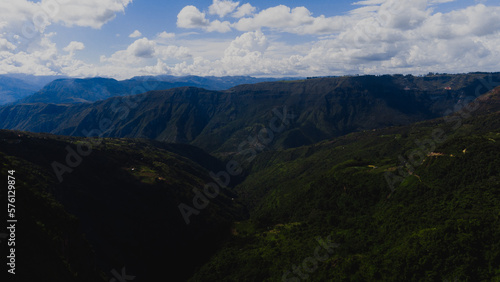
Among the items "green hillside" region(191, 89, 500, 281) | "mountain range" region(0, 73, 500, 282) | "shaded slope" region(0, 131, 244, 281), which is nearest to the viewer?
"mountain range" region(0, 73, 500, 282)

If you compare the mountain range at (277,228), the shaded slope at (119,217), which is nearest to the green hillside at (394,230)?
the mountain range at (277,228)

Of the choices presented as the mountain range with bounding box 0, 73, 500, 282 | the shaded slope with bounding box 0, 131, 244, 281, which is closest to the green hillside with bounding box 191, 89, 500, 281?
the mountain range with bounding box 0, 73, 500, 282

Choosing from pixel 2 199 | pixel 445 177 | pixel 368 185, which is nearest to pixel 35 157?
pixel 2 199

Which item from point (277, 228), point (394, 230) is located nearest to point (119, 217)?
point (277, 228)

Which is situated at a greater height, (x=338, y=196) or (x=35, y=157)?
(x=35, y=157)

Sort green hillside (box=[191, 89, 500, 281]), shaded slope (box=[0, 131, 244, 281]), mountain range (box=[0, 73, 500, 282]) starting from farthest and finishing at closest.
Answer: shaded slope (box=[0, 131, 244, 281])
green hillside (box=[191, 89, 500, 281])
mountain range (box=[0, 73, 500, 282])

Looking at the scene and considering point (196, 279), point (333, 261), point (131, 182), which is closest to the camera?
point (333, 261)

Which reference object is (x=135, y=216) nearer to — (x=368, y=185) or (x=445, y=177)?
(x=368, y=185)

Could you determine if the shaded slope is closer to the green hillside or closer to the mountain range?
the mountain range

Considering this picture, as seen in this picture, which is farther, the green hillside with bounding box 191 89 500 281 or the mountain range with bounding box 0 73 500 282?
the green hillside with bounding box 191 89 500 281

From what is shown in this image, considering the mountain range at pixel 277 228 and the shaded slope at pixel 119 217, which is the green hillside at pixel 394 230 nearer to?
the mountain range at pixel 277 228

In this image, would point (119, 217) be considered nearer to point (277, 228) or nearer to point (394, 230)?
point (277, 228)
